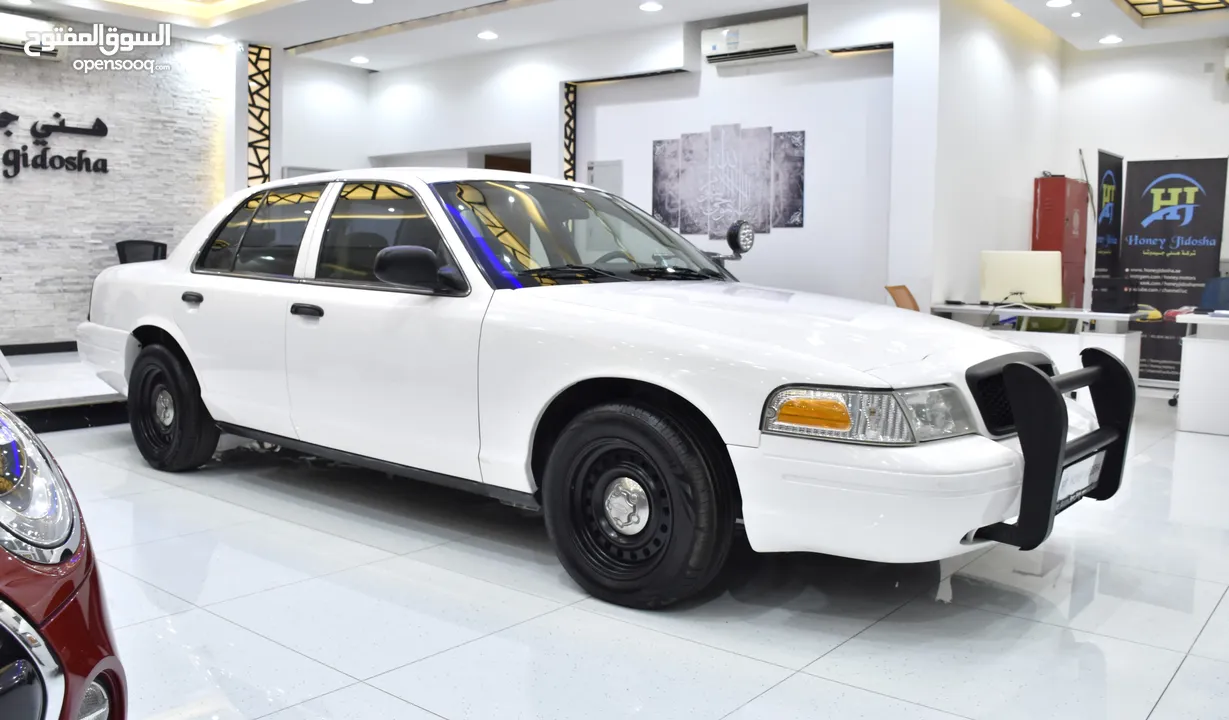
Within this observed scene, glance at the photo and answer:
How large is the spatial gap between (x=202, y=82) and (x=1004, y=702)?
34.8 feet

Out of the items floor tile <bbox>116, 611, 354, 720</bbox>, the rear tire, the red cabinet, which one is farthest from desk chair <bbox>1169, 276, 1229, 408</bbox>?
floor tile <bbox>116, 611, 354, 720</bbox>

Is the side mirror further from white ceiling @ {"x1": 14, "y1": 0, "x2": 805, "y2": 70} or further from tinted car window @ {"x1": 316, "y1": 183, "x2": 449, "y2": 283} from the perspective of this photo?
white ceiling @ {"x1": 14, "y1": 0, "x2": 805, "y2": 70}

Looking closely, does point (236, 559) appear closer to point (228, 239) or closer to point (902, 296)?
point (228, 239)

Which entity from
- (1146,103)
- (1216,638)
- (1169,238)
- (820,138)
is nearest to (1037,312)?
(820,138)

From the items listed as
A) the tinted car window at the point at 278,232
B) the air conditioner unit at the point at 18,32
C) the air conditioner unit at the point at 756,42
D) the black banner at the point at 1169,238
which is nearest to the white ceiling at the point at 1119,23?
the black banner at the point at 1169,238

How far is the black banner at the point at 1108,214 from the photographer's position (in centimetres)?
910

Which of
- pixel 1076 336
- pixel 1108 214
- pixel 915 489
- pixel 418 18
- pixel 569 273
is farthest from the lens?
pixel 418 18

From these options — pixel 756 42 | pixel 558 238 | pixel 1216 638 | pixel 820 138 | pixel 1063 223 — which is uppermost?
pixel 756 42

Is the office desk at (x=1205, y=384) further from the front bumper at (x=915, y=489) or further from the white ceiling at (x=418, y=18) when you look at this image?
the front bumper at (x=915, y=489)

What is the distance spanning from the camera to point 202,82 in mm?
10539

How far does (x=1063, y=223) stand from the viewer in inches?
362

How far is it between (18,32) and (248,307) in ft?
23.3

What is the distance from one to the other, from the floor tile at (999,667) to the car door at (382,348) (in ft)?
4.46

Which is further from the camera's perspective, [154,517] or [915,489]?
[154,517]
